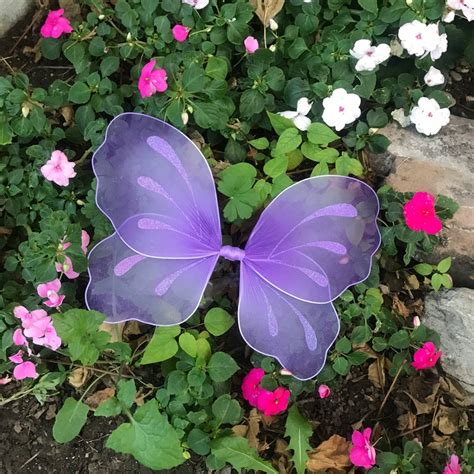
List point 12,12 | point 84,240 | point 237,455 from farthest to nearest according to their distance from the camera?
point 12,12 → point 84,240 → point 237,455

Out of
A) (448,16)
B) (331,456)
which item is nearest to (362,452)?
(331,456)

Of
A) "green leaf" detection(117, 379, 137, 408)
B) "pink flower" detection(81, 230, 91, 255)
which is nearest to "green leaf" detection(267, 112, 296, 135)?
"pink flower" detection(81, 230, 91, 255)

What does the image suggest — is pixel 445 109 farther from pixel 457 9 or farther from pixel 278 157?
pixel 278 157

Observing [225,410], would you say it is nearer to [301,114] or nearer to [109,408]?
[109,408]

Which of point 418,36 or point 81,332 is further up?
point 418,36

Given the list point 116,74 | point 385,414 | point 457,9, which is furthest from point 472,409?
point 116,74

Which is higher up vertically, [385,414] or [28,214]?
[28,214]

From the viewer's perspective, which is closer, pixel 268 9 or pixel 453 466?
pixel 453 466
